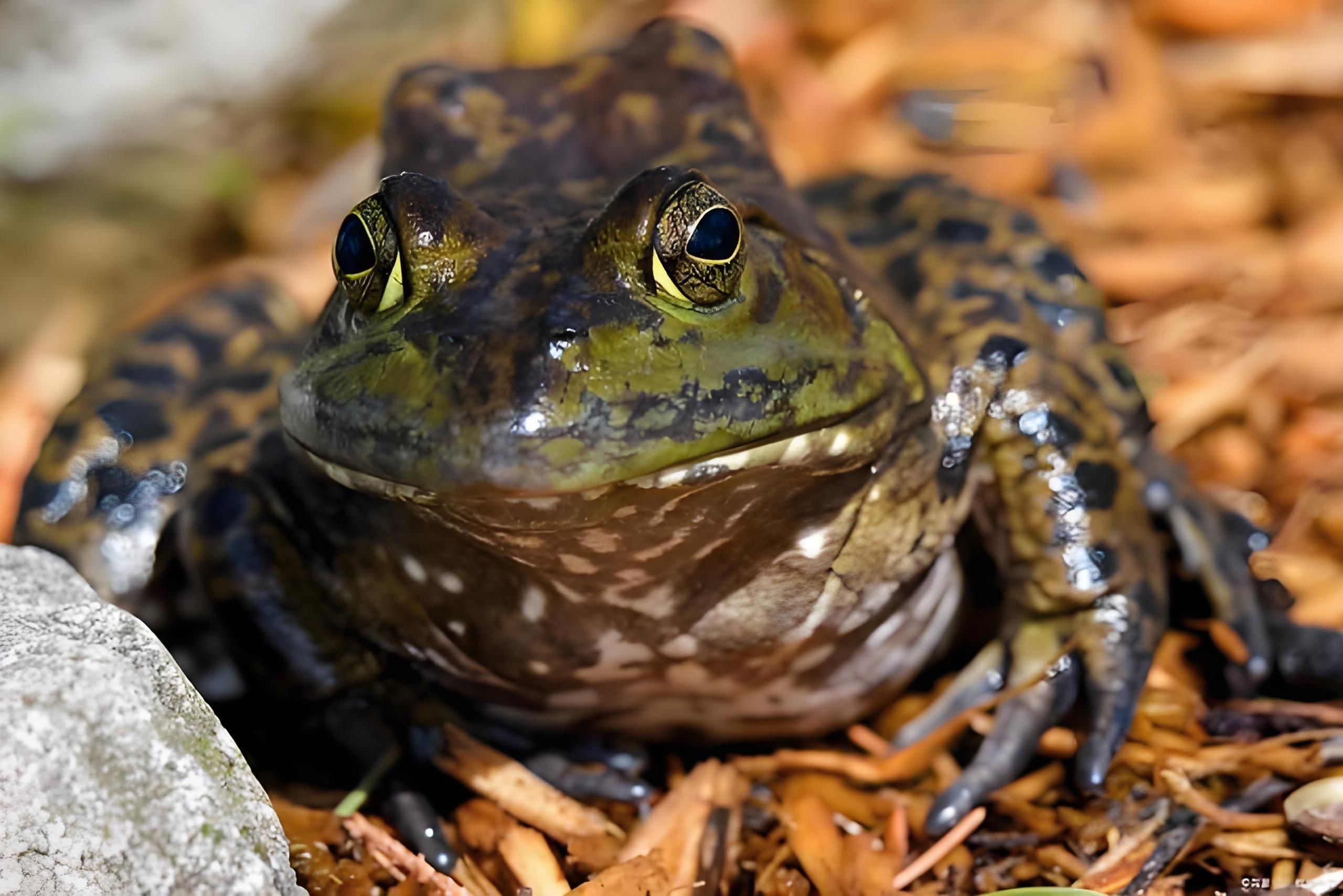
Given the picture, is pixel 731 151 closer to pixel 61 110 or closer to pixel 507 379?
pixel 507 379

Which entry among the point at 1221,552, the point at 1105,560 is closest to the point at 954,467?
the point at 1105,560

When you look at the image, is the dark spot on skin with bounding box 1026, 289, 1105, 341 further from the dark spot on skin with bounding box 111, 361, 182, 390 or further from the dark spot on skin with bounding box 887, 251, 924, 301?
the dark spot on skin with bounding box 111, 361, 182, 390

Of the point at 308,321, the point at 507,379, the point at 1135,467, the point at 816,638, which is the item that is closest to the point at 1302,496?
the point at 1135,467

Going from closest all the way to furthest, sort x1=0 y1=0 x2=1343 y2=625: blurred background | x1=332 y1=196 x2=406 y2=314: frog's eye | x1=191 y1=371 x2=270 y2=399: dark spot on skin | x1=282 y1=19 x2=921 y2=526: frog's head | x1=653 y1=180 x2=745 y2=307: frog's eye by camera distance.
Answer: x1=282 y1=19 x2=921 y2=526: frog's head < x1=653 y1=180 x2=745 y2=307: frog's eye < x1=332 y1=196 x2=406 y2=314: frog's eye < x1=191 y1=371 x2=270 y2=399: dark spot on skin < x1=0 y1=0 x2=1343 y2=625: blurred background

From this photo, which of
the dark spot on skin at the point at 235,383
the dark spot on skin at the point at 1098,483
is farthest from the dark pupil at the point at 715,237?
the dark spot on skin at the point at 235,383

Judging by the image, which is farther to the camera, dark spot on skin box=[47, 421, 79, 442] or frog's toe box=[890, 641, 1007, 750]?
dark spot on skin box=[47, 421, 79, 442]

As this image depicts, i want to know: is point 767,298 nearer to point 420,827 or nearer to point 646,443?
point 646,443

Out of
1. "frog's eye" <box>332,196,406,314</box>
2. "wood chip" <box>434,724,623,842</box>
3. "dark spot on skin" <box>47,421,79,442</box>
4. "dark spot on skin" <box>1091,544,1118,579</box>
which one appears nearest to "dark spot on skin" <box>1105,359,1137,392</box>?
"dark spot on skin" <box>1091,544,1118,579</box>

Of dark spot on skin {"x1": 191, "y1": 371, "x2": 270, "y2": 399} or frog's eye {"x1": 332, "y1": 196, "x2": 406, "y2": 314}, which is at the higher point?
frog's eye {"x1": 332, "y1": 196, "x2": 406, "y2": 314}
